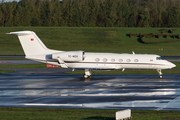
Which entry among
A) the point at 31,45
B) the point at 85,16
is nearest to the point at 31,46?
the point at 31,45

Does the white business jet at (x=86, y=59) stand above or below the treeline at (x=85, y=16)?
below

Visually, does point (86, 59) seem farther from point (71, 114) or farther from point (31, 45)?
point (71, 114)

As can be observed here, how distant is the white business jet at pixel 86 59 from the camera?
32.0 metres

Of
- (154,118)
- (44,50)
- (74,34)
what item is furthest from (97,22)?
(154,118)

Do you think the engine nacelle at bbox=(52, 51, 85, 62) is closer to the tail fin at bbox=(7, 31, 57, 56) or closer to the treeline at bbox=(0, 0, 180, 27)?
the tail fin at bbox=(7, 31, 57, 56)

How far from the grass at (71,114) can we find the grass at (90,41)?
→ 2546 inches

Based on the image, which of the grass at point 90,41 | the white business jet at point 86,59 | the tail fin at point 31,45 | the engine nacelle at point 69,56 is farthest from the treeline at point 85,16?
the engine nacelle at point 69,56

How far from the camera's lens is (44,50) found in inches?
1310

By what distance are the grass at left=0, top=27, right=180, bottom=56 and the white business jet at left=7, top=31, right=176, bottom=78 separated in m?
48.6

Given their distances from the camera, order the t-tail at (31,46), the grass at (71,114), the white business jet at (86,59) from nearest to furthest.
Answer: the grass at (71,114), the white business jet at (86,59), the t-tail at (31,46)

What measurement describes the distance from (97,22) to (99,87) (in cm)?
11609

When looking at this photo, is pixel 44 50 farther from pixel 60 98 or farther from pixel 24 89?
pixel 60 98

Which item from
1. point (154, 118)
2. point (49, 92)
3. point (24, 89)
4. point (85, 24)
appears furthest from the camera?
point (85, 24)

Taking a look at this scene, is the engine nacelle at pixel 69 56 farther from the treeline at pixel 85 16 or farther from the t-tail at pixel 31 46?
the treeline at pixel 85 16
